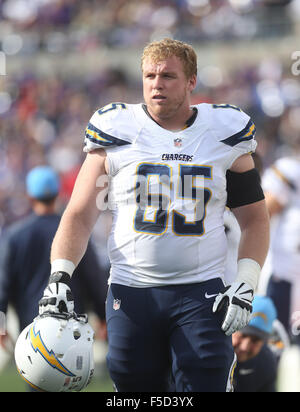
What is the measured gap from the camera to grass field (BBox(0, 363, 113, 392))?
574cm

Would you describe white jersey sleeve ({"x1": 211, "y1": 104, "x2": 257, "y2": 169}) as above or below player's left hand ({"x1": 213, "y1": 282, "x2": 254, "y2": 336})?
above

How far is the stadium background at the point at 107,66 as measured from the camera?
1147 centimetres

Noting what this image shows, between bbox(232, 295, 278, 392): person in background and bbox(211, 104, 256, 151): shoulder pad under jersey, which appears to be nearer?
bbox(211, 104, 256, 151): shoulder pad under jersey

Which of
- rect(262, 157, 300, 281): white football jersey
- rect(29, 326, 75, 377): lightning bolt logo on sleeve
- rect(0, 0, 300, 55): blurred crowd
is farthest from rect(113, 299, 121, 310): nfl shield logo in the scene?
rect(0, 0, 300, 55): blurred crowd

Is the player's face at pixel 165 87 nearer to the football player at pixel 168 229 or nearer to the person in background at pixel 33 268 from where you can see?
the football player at pixel 168 229

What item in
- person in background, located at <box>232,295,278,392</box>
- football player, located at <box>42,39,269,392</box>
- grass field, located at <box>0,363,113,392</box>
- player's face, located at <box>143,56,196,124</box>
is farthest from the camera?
grass field, located at <box>0,363,113,392</box>

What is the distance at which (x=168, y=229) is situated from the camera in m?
2.75

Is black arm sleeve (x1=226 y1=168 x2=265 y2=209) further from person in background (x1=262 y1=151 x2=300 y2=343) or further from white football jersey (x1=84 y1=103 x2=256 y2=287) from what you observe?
person in background (x1=262 y1=151 x2=300 y2=343)

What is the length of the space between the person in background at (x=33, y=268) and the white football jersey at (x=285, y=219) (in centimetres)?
129

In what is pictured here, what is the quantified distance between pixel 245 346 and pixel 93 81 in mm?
11347

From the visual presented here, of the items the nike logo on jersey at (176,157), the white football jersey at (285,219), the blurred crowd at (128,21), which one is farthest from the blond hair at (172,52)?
the blurred crowd at (128,21)

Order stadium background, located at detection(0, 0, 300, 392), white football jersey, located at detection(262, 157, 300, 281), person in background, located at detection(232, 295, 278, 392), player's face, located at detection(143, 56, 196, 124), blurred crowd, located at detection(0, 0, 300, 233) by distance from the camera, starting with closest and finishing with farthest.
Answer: player's face, located at detection(143, 56, 196, 124) → person in background, located at detection(232, 295, 278, 392) → white football jersey, located at detection(262, 157, 300, 281) → blurred crowd, located at detection(0, 0, 300, 233) → stadium background, located at detection(0, 0, 300, 392)

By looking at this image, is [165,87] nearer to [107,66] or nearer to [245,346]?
[245,346]

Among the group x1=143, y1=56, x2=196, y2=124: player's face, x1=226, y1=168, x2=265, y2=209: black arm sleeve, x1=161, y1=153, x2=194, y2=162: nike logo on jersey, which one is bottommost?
x1=226, y1=168, x2=265, y2=209: black arm sleeve
